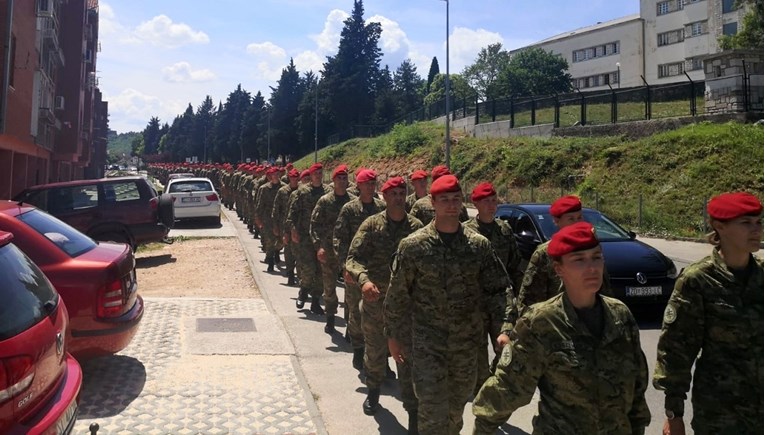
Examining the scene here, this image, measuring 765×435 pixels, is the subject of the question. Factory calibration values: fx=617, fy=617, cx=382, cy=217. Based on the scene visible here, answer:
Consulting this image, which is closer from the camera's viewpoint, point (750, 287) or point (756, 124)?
point (750, 287)

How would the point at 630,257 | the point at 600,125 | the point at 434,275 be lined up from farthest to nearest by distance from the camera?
the point at 600,125 < the point at 630,257 < the point at 434,275

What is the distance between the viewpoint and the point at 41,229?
543 cm

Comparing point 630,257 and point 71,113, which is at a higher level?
point 71,113

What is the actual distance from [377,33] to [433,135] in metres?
34.2

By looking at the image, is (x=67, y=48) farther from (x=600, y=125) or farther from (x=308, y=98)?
(x=308, y=98)

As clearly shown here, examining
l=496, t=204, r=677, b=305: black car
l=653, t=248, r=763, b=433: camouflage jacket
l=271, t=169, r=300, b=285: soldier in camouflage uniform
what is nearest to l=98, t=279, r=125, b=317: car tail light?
l=653, t=248, r=763, b=433: camouflage jacket

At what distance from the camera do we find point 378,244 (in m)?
5.33

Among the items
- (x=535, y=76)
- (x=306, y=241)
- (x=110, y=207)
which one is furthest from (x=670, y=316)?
(x=535, y=76)

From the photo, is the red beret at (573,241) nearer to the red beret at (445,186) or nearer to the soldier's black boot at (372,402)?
the red beret at (445,186)

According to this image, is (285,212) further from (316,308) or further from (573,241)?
(573,241)

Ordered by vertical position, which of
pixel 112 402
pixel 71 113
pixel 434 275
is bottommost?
pixel 112 402

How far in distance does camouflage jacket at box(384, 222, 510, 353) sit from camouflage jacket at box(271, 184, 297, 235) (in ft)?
22.6

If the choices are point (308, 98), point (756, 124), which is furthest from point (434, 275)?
point (308, 98)

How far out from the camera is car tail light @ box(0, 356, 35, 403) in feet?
9.04
